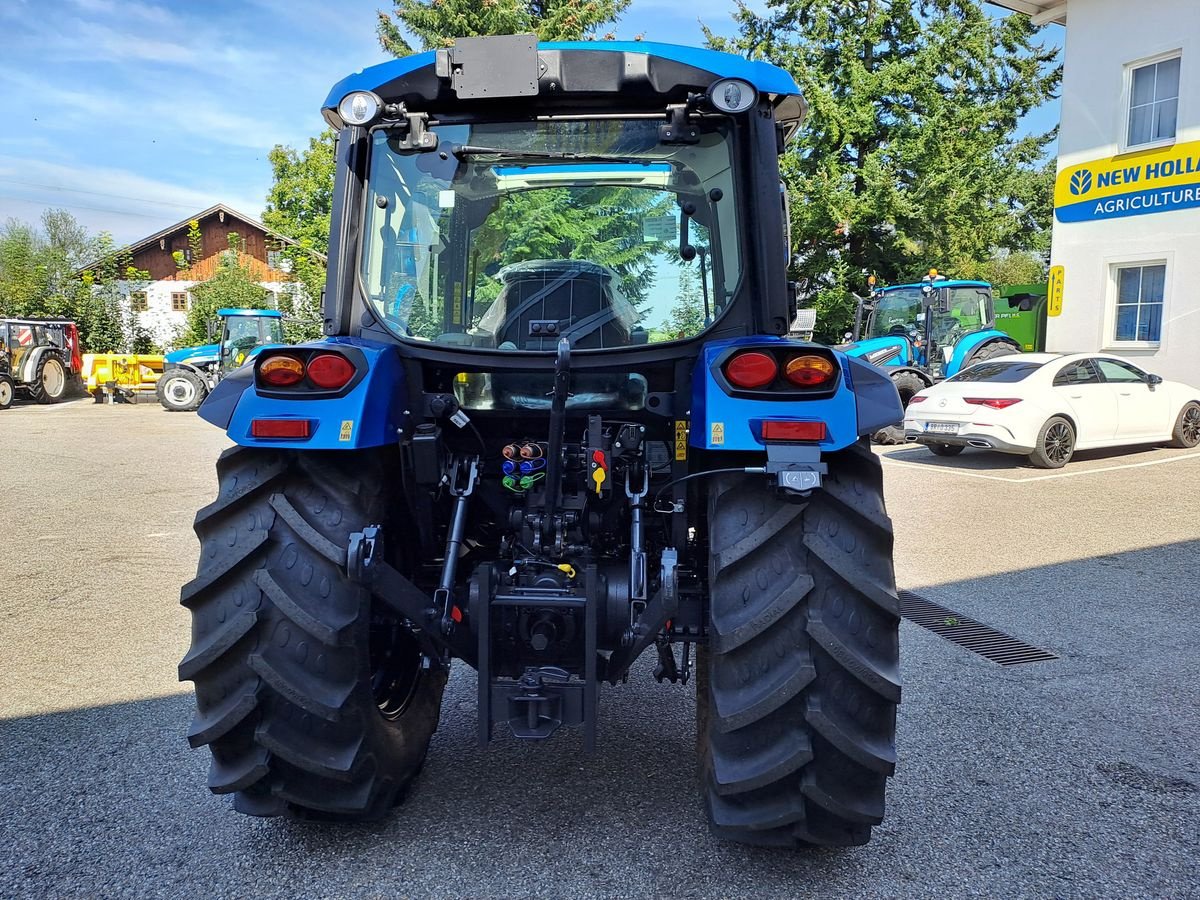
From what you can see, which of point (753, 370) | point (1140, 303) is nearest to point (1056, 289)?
point (1140, 303)

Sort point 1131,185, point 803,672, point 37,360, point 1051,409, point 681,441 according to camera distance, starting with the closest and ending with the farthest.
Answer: point 803,672 < point 681,441 < point 1051,409 < point 1131,185 < point 37,360

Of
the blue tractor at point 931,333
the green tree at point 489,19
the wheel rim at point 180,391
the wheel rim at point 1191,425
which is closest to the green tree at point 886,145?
the green tree at point 489,19

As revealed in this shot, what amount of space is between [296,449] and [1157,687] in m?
3.89

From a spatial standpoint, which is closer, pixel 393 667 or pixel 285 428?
pixel 285 428

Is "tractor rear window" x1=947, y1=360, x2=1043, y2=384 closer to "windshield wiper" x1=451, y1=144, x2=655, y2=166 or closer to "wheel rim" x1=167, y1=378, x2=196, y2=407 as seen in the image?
"windshield wiper" x1=451, y1=144, x2=655, y2=166

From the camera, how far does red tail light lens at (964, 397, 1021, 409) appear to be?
11.3 meters

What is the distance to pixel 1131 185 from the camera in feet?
51.0

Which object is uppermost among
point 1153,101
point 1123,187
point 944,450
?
point 1153,101

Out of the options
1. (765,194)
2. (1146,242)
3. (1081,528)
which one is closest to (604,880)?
(765,194)

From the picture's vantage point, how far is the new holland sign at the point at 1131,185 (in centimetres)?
1468

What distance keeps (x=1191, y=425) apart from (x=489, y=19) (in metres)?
22.1

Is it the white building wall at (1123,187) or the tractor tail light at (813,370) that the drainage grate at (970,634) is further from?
the white building wall at (1123,187)

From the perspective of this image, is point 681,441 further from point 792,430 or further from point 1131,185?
point 1131,185

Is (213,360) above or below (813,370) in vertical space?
below
